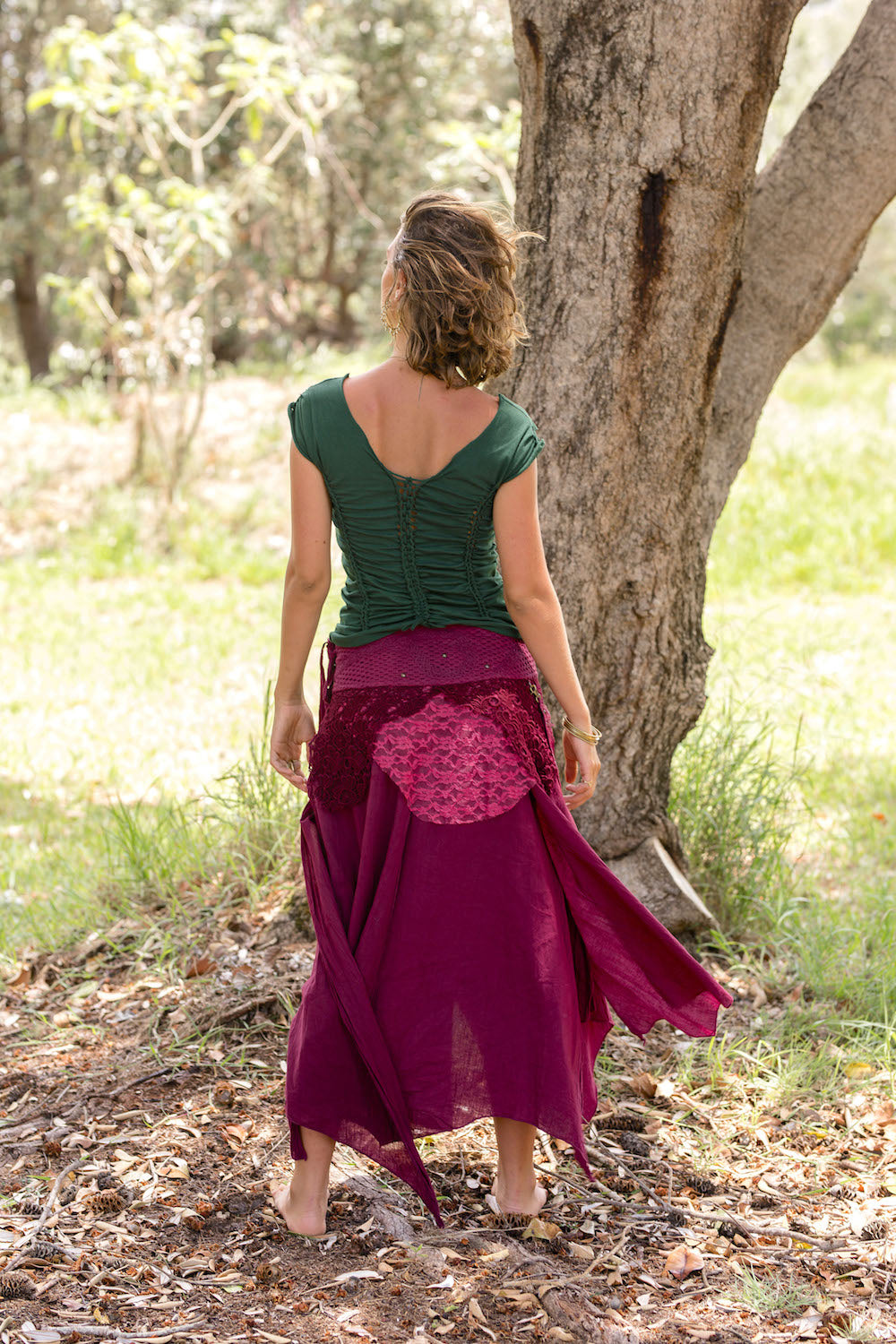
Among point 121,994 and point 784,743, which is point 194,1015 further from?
point 784,743

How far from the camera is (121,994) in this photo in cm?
362

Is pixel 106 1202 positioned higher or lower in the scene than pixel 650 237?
lower

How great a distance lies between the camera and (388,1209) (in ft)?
8.55

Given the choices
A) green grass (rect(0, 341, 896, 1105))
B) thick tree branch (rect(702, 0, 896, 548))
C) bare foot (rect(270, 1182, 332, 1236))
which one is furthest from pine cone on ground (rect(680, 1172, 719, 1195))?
thick tree branch (rect(702, 0, 896, 548))

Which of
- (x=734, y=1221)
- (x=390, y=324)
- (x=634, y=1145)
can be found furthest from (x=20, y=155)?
(x=734, y=1221)

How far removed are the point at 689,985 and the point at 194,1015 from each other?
1.46m

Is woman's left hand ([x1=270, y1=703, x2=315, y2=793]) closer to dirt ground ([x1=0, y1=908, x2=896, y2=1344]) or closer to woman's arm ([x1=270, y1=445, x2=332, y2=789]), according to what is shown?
woman's arm ([x1=270, y1=445, x2=332, y2=789])

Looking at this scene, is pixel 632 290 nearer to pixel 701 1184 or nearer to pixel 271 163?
pixel 701 1184

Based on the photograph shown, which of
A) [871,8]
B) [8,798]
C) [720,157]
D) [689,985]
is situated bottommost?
[8,798]

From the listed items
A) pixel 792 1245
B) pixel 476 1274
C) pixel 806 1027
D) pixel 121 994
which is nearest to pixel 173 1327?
pixel 476 1274

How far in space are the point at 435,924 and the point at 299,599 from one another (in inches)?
27.2

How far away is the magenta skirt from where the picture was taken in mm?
2389

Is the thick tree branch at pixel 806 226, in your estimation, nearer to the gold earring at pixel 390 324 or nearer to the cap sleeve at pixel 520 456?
the cap sleeve at pixel 520 456

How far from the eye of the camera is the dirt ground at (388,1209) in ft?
7.45
